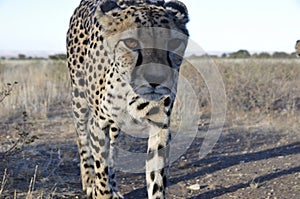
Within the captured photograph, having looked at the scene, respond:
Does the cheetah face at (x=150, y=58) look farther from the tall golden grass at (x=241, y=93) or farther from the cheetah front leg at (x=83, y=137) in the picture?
the tall golden grass at (x=241, y=93)

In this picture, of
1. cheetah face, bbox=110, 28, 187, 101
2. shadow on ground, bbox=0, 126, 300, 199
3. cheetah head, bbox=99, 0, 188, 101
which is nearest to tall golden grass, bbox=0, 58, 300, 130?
shadow on ground, bbox=0, 126, 300, 199

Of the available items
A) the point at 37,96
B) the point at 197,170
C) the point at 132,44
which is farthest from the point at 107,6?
the point at 37,96

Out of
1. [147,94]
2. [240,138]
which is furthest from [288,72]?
[147,94]

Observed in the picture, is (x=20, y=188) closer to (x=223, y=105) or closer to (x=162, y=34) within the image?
(x=162, y=34)

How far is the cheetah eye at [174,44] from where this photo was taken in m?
2.79

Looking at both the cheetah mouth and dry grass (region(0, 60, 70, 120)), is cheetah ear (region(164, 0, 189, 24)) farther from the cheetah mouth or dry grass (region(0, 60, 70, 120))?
dry grass (region(0, 60, 70, 120))

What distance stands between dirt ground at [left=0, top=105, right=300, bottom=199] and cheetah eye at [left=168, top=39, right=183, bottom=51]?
1.48m

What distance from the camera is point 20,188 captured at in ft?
13.4

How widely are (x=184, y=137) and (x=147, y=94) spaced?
Result: 12.2ft

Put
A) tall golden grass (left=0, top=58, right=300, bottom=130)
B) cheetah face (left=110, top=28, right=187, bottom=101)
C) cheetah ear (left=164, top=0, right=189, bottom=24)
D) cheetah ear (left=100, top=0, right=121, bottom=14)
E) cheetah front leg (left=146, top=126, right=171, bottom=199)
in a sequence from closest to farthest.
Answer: cheetah face (left=110, top=28, right=187, bottom=101) → cheetah ear (left=164, top=0, right=189, bottom=24) → cheetah ear (left=100, top=0, right=121, bottom=14) → cheetah front leg (left=146, top=126, right=171, bottom=199) → tall golden grass (left=0, top=58, right=300, bottom=130)

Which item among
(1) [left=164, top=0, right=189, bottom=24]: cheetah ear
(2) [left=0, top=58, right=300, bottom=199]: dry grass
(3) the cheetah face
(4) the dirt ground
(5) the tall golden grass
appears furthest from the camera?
(5) the tall golden grass

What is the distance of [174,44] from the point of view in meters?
2.82

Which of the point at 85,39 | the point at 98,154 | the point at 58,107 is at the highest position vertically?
the point at 85,39

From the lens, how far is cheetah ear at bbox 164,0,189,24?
117 inches
